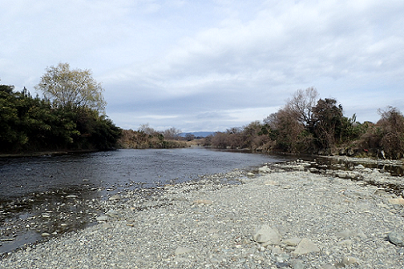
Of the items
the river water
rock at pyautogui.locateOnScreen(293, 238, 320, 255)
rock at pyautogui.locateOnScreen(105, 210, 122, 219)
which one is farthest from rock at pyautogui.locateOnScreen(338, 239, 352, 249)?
the river water

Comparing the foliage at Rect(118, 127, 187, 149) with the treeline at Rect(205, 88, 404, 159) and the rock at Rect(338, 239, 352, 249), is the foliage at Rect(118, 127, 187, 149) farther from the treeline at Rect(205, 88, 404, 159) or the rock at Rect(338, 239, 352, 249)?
the rock at Rect(338, 239, 352, 249)

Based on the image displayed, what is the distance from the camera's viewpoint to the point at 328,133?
36781mm

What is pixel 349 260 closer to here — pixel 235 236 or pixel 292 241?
pixel 292 241

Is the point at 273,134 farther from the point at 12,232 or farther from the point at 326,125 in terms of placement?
the point at 12,232

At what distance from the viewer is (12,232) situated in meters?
5.82

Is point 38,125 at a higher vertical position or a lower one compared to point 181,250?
higher

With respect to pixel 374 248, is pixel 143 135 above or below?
above

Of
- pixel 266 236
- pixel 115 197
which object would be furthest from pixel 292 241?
pixel 115 197

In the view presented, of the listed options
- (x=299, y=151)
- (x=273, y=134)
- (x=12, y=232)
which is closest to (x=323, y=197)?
(x=12, y=232)

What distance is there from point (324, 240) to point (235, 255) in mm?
2094

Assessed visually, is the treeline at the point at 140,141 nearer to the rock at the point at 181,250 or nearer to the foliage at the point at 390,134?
the foliage at the point at 390,134

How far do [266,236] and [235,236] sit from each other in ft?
2.45

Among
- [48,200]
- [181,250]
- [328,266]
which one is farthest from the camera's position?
[48,200]

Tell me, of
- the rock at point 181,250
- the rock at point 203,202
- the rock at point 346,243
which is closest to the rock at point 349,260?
the rock at point 346,243
